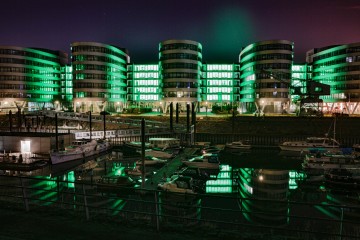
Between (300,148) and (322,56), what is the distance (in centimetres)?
6863

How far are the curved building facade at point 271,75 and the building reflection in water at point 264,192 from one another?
58.3 meters

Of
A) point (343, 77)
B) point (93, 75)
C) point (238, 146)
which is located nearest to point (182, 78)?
point (93, 75)

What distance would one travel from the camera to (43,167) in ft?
148

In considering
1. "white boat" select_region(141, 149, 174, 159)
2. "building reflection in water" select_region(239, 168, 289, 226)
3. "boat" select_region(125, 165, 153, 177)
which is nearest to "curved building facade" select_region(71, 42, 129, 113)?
"white boat" select_region(141, 149, 174, 159)

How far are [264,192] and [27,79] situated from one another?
4336 inches

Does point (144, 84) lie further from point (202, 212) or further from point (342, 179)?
point (202, 212)

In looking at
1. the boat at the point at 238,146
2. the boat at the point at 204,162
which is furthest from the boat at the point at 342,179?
the boat at the point at 238,146

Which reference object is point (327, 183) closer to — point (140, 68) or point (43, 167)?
point (43, 167)

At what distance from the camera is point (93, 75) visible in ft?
349

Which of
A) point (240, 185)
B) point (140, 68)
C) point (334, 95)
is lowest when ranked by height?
point (240, 185)

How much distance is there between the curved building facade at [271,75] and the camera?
99750 mm

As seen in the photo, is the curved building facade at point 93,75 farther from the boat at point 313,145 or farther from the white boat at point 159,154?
the boat at point 313,145

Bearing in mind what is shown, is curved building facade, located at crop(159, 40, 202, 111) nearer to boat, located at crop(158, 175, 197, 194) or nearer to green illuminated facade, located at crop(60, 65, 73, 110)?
green illuminated facade, located at crop(60, 65, 73, 110)

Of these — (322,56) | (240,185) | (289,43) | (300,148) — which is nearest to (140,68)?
(289,43)
